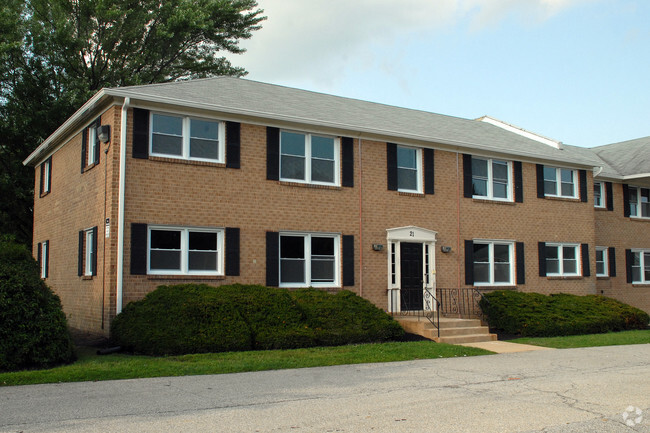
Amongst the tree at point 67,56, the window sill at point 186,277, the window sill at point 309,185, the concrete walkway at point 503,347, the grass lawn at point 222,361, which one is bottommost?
the concrete walkway at point 503,347

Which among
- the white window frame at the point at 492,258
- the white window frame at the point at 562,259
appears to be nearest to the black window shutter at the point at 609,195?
the white window frame at the point at 562,259

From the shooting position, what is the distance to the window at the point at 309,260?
1641cm

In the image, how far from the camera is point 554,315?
1775 centimetres

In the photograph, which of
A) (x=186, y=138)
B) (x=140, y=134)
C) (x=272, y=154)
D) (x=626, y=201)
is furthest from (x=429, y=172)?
(x=626, y=201)

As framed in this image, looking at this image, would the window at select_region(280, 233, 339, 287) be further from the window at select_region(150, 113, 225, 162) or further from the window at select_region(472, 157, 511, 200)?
the window at select_region(472, 157, 511, 200)

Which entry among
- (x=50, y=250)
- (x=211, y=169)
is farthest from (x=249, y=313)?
(x=50, y=250)

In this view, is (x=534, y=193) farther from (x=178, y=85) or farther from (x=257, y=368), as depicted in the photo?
(x=257, y=368)

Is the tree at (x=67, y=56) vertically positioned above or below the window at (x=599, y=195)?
above

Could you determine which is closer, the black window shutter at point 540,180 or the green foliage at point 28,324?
the green foliage at point 28,324

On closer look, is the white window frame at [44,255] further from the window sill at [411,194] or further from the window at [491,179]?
the window at [491,179]

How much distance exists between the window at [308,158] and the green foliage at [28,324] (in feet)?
23.1

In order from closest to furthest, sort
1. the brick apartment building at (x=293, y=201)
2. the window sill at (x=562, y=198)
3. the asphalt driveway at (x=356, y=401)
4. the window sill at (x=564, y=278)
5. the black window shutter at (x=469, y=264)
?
1. the asphalt driveway at (x=356, y=401)
2. the brick apartment building at (x=293, y=201)
3. the black window shutter at (x=469, y=264)
4. the window sill at (x=564, y=278)
5. the window sill at (x=562, y=198)

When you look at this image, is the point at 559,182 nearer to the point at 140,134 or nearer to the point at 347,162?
the point at 347,162

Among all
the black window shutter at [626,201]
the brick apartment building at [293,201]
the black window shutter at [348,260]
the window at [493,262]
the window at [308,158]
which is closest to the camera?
the brick apartment building at [293,201]
